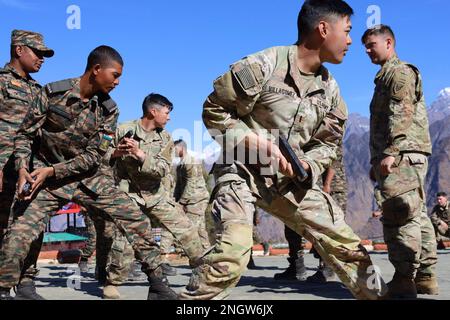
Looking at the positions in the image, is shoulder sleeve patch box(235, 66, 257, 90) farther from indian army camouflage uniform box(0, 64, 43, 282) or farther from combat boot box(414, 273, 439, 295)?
indian army camouflage uniform box(0, 64, 43, 282)

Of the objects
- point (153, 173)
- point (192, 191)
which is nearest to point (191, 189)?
point (192, 191)

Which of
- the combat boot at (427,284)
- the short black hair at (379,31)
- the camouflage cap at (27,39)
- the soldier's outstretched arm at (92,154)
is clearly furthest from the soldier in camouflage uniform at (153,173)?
the short black hair at (379,31)

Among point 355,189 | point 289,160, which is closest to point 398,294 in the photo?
point 289,160

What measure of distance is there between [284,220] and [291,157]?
0.47 m

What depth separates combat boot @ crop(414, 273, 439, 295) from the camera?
17.1ft

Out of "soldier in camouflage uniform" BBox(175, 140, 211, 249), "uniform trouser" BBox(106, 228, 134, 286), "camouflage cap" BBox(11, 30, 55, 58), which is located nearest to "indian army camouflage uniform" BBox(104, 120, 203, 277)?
"uniform trouser" BBox(106, 228, 134, 286)

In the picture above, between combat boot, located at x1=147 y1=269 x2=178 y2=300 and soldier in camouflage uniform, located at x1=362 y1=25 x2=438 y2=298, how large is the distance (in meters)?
1.77

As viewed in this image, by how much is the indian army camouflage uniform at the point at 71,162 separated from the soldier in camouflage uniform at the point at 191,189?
6.07 meters

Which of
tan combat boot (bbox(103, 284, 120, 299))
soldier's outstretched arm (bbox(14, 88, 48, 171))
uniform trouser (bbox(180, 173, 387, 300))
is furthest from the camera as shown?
tan combat boot (bbox(103, 284, 120, 299))

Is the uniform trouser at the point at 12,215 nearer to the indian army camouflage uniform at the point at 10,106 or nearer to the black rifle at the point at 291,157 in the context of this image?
the indian army camouflage uniform at the point at 10,106

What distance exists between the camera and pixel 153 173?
6.29 m

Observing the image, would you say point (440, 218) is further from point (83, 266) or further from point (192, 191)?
point (83, 266)

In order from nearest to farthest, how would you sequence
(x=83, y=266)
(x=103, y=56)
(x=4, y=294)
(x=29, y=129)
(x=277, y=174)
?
(x=277, y=174) → (x=4, y=294) → (x=29, y=129) → (x=103, y=56) → (x=83, y=266)

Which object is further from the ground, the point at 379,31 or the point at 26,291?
the point at 379,31
